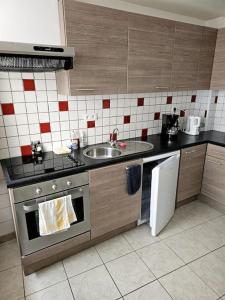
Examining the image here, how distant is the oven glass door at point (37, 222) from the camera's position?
1.48 meters

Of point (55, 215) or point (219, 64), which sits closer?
point (55, 215)

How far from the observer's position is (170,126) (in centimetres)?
242

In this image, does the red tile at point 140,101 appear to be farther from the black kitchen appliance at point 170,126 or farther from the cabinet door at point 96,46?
the cabinet door at point 96,46

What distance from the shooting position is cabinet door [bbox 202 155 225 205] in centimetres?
233

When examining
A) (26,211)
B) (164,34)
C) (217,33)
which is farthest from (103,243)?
(217,33)

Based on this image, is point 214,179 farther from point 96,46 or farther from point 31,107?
point 31,107

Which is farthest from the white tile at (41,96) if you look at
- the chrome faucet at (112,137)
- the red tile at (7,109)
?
the chrome faucet at (112,137)

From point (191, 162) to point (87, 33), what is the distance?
167cm

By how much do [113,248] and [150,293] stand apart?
0.51 meters

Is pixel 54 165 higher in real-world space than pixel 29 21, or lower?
lower

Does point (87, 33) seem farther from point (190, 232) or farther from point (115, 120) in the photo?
point (190, 232)

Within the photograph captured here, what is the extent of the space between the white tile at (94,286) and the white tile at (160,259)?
36 cm

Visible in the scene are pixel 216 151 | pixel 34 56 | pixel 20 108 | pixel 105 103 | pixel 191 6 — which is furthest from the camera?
pixel 216 151

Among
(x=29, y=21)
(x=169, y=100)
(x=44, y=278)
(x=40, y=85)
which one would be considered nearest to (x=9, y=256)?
(x=44, y=278)
